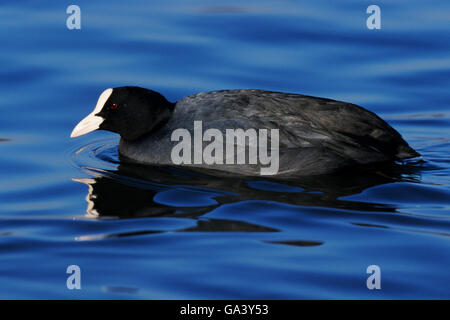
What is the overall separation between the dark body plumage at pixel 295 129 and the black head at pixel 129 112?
0.33ft

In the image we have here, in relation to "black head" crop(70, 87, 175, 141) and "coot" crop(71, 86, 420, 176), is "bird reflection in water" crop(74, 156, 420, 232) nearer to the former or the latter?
"coot" crop(71, 86, 420, 176)

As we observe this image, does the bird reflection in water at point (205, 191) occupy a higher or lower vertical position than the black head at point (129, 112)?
lower

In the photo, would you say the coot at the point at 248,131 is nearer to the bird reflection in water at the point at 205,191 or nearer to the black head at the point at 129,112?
the black head at the point at 129,112

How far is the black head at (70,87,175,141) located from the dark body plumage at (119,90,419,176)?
0.33 ft

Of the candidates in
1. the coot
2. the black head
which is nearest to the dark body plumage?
the coot

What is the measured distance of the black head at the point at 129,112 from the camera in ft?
28.1

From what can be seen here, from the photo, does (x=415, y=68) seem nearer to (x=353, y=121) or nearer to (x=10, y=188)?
(x=353, y=121)

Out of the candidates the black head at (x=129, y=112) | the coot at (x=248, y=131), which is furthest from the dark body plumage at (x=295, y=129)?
the black head at (x=129, y=112)

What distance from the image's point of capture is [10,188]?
798 centimetres

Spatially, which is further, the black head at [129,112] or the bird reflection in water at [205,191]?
the black head at [129,112]

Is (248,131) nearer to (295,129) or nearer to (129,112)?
(295,129)

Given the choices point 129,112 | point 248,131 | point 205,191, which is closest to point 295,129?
point 248,131

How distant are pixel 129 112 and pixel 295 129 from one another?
5.30 feet
